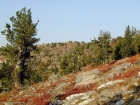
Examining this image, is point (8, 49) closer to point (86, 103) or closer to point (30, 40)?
point (30, 40)

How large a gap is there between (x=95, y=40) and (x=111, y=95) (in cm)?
5492

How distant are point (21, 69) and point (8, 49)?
11.6ft

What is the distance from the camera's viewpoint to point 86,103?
9.52m

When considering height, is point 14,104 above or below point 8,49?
below

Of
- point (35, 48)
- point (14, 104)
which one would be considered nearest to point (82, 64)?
point (35, 48)

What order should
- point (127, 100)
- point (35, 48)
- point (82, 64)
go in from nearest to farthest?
point (127, 100), point (35, 48), point (82, 64)

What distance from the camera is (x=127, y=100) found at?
8.30 meters

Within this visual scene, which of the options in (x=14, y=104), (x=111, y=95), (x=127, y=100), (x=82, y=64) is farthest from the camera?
(x=82, y=64)

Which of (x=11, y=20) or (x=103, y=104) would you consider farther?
(x=11, y=20)

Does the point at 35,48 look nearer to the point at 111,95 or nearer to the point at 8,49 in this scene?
the point at 8,49

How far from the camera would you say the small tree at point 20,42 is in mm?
31922

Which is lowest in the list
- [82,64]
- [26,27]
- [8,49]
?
[82,64]

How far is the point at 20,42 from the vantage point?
103 ft

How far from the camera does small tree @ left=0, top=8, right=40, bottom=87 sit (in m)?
31.9
